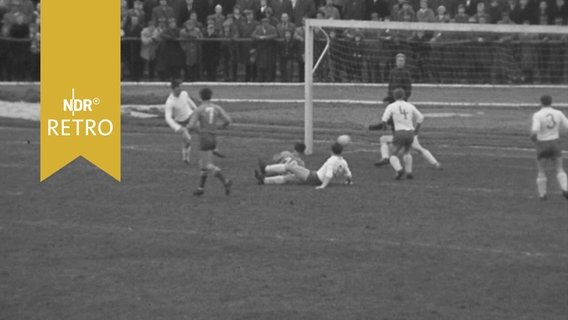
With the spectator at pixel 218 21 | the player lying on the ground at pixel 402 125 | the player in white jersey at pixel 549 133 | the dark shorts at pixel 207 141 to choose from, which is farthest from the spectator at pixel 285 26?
the player in white jersey at pixel 549 133

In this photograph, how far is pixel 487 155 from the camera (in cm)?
3075

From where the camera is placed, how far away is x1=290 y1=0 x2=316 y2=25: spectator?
140 ft

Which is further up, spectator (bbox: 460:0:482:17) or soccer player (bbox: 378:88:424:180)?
spectator (bbox: 460:0:482:17)

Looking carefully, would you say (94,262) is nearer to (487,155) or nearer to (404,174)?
(404,174)

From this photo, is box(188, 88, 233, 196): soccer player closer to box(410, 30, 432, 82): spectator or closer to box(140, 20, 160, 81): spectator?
box(410, 30, 432, 82): spectator

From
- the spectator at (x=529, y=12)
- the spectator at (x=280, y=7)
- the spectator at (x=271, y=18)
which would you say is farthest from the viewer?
the spectator at (x=280, y=7)

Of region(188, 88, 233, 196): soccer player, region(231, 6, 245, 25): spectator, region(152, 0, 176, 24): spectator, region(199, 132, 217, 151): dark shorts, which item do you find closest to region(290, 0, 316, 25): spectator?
region(231, 6, 245, 25): spectator

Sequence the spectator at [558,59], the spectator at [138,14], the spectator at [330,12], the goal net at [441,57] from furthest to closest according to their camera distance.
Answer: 1. the spectator at [138,14]
2. the spectator at [330,12]
3. the spectator at [558,59]
4. the goal net at [441,57]

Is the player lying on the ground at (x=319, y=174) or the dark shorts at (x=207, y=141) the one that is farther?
the player lying on the ground at (x=319, y=174)

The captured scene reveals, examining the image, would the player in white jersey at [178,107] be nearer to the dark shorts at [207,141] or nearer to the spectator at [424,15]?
the dark shorts at [207,141]

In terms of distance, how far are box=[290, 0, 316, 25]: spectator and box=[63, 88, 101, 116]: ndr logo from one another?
24.1 feet

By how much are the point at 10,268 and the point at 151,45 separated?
1058 inches

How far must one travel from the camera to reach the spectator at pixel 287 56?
140ft

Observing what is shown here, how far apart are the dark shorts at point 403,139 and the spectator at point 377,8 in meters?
16.7
